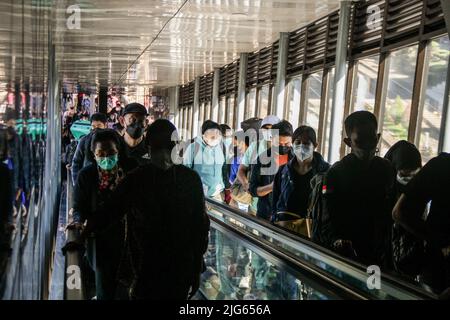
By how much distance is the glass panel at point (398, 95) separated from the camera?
291 inches

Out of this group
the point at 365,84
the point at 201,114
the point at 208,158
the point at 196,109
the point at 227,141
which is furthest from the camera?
the point at 196,109

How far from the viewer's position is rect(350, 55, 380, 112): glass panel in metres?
8.45

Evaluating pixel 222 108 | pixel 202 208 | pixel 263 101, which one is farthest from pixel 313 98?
pixel 202 208

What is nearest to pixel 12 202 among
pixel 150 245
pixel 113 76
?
pixel 150 245

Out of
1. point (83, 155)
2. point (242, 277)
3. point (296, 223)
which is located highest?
point (83, 155)

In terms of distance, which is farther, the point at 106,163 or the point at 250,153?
the point at 250,153

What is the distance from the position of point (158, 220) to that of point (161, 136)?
428 millimetres

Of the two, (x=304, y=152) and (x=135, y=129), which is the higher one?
(x=135, y=129)

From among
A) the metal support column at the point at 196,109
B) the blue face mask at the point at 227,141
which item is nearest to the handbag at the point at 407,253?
the blue face mask at the point at 227,141

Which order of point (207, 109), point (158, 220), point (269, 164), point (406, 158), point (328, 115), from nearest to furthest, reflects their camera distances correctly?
1. point (158, 220)
2. point (406, 158)
3. point (269, 164)
4. point (328, 115)
5. point (207, 109)

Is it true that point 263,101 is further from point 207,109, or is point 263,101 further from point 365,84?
point 207,109

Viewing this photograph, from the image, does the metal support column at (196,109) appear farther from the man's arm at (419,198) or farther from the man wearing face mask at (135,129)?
the man's arm at (419,198)

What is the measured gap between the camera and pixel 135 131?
5.15m

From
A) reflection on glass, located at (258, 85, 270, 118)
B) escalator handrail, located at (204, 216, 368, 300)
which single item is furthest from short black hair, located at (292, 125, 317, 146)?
reflection on glass, located at (258, 85, 270, 118)
